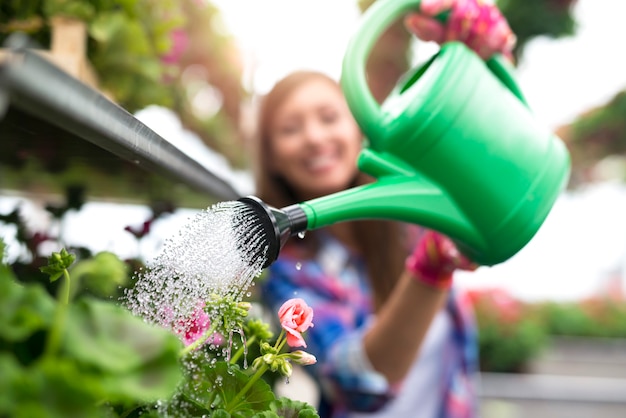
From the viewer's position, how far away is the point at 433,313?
33.3 inches

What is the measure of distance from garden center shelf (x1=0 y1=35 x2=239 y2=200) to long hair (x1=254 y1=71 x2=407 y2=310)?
80 cm

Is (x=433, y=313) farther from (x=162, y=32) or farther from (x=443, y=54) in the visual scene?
(x=162, y=32)

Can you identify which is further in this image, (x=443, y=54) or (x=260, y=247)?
(x=443, y=54)

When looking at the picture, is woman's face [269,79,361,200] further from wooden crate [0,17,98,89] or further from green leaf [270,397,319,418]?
green leaf [270,397,319,418]

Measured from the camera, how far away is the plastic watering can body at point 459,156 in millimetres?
516

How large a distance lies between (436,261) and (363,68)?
288 millimetres

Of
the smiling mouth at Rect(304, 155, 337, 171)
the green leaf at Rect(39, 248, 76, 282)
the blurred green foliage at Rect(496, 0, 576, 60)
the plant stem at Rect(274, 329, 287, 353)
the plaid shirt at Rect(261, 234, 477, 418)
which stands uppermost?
the green leaf at Rect(39, 248, 76, 282)

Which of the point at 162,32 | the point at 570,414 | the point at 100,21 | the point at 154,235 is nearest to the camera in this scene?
the point at 154,235

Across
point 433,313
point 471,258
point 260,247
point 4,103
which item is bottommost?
point 433,313

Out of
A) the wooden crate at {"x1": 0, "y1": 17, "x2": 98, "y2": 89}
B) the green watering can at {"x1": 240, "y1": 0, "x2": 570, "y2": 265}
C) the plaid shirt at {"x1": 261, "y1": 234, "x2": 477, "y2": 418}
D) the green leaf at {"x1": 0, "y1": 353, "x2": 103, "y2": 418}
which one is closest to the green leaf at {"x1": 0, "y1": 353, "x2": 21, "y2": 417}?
the green leaf at {"x1": 0, "y1": 353, "x2": 103, "y2": 418}

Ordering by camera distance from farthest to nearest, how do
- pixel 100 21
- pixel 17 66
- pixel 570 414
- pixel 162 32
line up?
Result: pixel 570 414 < pixel 162 32 < pixel 100 21 < pixel 17 66

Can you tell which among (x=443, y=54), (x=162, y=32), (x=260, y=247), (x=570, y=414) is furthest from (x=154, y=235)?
(x=570, y=414)

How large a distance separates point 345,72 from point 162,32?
1.29ft

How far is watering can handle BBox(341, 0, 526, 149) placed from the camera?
1.79 ft
